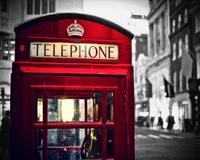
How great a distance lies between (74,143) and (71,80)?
4.34 ft

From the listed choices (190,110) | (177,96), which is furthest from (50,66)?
(177,96)

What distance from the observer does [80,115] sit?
4465mm

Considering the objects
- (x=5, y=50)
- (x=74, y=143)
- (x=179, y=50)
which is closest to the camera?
(x=74, y=143)

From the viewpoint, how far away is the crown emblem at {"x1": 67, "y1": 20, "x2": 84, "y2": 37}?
3865mm

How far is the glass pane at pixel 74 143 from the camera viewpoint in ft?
13.1

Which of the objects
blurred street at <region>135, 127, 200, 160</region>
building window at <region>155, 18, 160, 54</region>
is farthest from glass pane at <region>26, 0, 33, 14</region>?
building window at <region>155, 18, 160, 54</region>

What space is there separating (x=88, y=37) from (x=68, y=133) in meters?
1.36

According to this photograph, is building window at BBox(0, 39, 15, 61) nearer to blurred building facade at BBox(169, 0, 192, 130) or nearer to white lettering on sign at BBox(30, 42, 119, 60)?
blurred building facade at BBox(169, 0, 192, 130)

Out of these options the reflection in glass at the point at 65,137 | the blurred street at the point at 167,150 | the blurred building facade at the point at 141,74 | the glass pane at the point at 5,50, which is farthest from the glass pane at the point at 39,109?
the blurred building facade at the point at 141,74

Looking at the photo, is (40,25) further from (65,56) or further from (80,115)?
(80,115)

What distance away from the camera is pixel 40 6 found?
26484 millimetres

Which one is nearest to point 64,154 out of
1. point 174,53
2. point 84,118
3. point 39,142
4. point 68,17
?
point 84,118

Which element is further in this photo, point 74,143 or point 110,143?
point 74,143

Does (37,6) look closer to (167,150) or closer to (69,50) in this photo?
(167,150)
